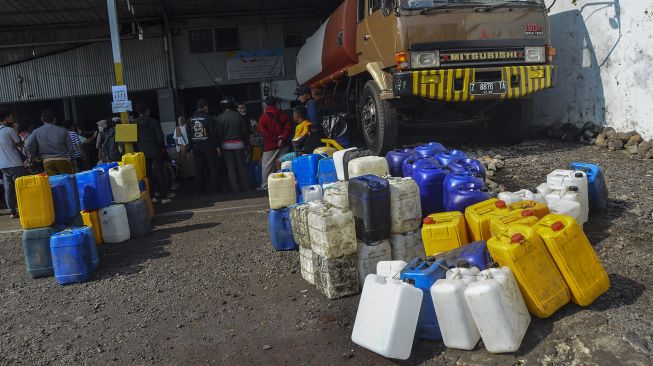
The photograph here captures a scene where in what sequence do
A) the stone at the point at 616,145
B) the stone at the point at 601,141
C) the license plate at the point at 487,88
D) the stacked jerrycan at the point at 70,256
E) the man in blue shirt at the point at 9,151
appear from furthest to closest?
the man in blue shirt at the point at 9,151 < the stone at the point at 601,141 < the stone at the point at 616,145 < the license plate at the point at 487,88 < the stacked jerrycan at the point at 70,256

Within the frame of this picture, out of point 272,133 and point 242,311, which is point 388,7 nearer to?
point 272,133

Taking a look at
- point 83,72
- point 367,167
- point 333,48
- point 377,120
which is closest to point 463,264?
point 367,167

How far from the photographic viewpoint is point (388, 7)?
7.77 meters

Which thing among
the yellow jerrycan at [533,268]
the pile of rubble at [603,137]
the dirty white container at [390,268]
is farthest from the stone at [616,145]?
the dirty white container at [390,268]

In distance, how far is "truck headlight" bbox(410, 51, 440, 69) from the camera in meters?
7.45

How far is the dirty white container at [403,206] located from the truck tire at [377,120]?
335 cm

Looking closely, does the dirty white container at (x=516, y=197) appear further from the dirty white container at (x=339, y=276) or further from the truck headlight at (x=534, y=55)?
the truck headlight at (x=534, y=55)

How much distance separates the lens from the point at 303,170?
22.4 ft

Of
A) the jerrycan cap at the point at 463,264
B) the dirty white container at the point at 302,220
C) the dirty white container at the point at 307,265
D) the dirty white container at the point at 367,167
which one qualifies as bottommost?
the dirty white container at the point at 307,265

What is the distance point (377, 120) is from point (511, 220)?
14.4 feet

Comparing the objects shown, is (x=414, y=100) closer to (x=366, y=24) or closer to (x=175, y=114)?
(x=366, y=24)

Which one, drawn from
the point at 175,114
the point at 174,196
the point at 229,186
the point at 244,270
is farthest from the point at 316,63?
the point at 244,270

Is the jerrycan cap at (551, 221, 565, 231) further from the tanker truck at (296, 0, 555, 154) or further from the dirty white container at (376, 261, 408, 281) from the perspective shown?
the tanker truck at (296, 0, 555, 154)

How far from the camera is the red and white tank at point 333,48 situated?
9633mm
